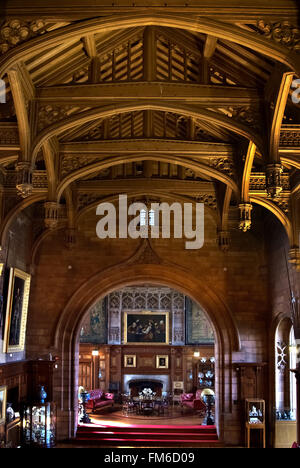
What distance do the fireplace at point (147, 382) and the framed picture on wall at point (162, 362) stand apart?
1.69 feet

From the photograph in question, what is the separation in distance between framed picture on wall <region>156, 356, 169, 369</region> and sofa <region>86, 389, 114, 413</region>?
2.88m

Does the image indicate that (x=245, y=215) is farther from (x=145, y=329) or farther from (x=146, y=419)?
(x=145, y=329)

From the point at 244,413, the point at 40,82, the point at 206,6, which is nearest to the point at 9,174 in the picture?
the point at 40,82

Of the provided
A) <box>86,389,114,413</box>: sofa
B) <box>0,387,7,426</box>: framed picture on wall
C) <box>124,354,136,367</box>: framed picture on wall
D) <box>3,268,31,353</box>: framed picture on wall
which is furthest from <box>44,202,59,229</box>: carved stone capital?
<box>124,354,136,367</box>: framed picture on wall

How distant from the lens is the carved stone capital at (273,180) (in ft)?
36.7

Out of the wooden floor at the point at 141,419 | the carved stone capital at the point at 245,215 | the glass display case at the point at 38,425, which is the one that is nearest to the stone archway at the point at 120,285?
the glass display case at the point at 38,425

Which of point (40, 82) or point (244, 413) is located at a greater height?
point (40, 82)

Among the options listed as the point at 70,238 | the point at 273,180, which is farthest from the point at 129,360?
the point at 273,180

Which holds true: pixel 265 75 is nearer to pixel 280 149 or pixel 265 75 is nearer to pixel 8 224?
pixel 280 149

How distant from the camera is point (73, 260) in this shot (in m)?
20.3

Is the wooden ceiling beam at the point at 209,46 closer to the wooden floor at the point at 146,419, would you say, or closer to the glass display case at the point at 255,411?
the glass display case at the point at 255,411

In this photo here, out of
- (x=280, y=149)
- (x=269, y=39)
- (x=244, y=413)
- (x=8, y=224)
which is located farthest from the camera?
(x=244, y=413)

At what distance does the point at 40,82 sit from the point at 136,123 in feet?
18.3

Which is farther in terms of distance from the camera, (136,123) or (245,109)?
(136,123)
